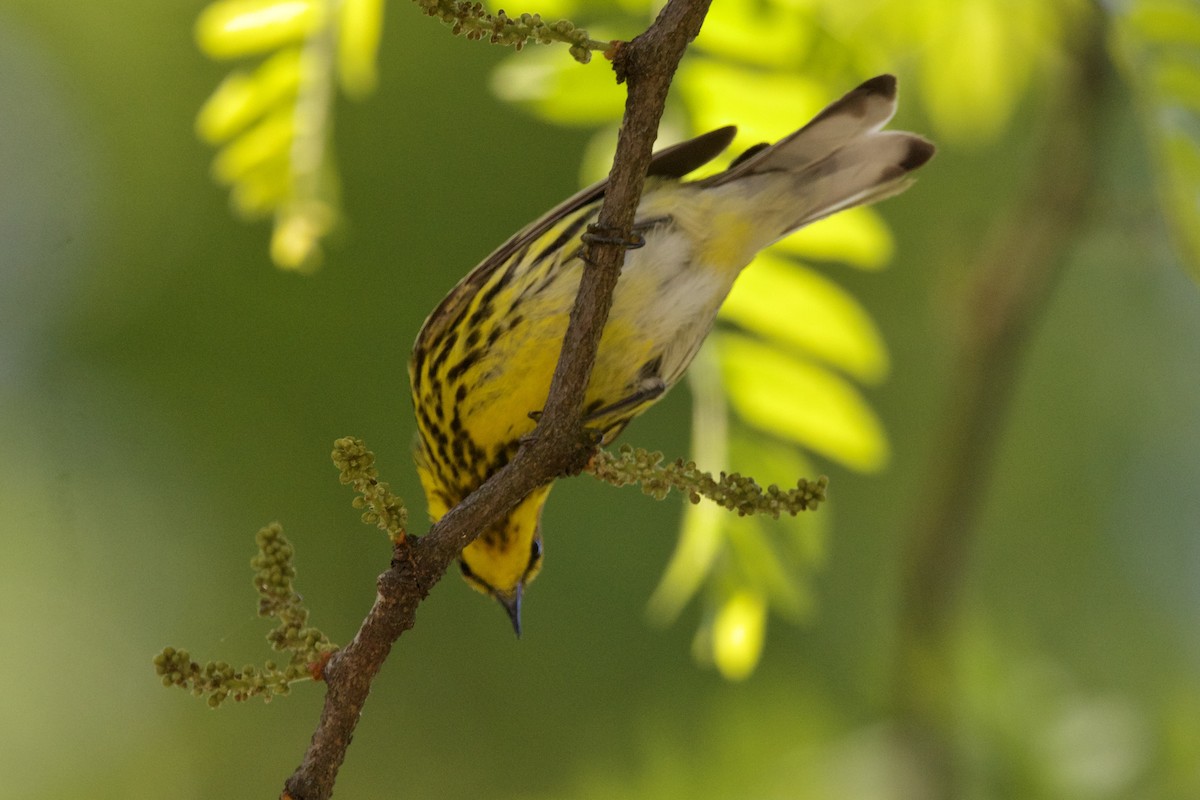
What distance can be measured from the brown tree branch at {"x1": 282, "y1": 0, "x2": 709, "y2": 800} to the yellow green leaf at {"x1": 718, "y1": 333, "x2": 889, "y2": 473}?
0.83 meters

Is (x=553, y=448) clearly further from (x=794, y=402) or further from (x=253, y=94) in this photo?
(x=253, y=94)

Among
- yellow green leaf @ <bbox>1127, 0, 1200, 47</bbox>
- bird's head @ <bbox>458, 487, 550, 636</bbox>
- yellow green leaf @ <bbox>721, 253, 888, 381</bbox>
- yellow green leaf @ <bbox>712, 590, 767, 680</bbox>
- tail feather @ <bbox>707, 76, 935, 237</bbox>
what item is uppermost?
tail feather @ <bbox>707, 76, 935, 237</bbox>

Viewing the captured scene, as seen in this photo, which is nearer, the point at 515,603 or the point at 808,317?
the point at 808,317

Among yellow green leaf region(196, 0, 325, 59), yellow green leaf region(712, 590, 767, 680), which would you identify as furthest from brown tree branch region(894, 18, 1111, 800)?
→ yellow green leaf region(196, 0, 325, 59)

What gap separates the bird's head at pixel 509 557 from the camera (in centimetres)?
285

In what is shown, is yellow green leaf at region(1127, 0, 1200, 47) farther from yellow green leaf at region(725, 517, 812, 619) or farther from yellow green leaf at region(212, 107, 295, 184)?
yellow green leaf at region(212, 107, 295, 184)

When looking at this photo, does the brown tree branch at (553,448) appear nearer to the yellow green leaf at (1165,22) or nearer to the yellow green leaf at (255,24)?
the yellow green leaf at (255,24)

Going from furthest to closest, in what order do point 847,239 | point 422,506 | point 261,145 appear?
point 422,506 < point 847,239 < point 261,145

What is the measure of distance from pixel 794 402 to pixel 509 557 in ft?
2.57

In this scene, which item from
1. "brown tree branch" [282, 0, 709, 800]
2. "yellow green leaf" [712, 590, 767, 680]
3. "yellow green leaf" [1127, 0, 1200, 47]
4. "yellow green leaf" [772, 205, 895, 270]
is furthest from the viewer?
"yellow green leaf" [772, 205, 895, 270]

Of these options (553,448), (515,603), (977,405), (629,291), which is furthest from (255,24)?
(977,405)

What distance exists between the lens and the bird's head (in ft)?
9.34

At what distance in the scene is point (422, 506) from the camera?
447 centimetres

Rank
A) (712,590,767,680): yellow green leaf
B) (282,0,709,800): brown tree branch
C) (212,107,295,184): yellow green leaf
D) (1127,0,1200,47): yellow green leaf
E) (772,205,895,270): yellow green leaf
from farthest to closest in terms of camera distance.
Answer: (772,205,895,270): yellow green leaf → (212,107,295,184): yellow green leaf → (712,590,767,680): yellow green leaf → (1127,0,1200,47): yellow green leaf → (282,0,709,800): brown tree branch
